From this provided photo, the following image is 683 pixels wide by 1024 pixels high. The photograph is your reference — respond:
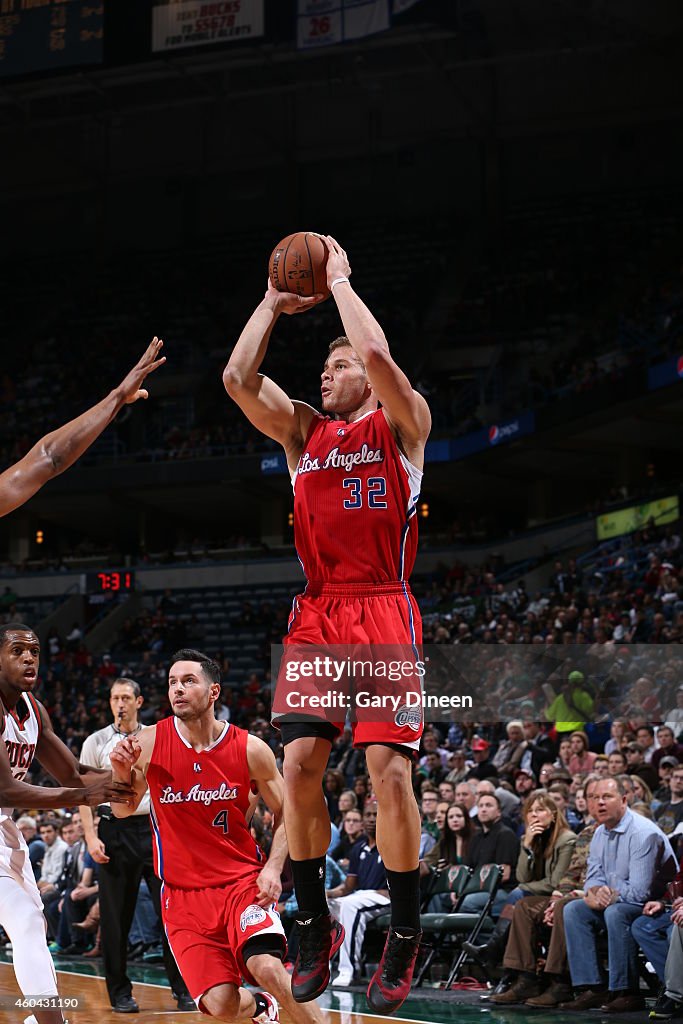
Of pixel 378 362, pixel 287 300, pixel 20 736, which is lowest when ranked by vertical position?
pixel 20 736

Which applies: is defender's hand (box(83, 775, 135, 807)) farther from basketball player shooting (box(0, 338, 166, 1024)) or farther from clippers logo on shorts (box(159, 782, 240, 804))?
clippers logo on shorts (box(159, 782, 240, 804))

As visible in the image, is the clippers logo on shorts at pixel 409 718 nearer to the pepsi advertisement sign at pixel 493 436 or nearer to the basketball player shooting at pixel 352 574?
the basketball player shooting at pixel 352 574

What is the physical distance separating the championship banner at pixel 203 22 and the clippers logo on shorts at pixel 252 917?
65.6 ft

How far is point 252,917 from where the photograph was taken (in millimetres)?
5941

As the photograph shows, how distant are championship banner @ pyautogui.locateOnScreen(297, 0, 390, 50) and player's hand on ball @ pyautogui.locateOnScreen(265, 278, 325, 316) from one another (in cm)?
1926

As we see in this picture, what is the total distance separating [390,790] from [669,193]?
27547 millimetres

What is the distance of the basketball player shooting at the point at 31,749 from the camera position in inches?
207

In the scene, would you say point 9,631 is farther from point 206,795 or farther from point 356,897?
point 356,897

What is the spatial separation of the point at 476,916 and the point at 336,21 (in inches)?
710

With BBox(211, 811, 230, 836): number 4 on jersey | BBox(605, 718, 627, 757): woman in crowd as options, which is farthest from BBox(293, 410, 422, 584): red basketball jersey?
BBox(605, 718, 627, 757): woman in crowd

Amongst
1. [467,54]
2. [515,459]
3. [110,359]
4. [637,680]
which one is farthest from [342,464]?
[110,359]

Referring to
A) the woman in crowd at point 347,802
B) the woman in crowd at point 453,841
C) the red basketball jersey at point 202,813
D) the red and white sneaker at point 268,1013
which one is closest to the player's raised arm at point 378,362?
the red basketball jersey at point 202,813

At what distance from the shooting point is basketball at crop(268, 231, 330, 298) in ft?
15.9

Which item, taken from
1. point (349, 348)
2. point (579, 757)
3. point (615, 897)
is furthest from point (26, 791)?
point (579, 757)
